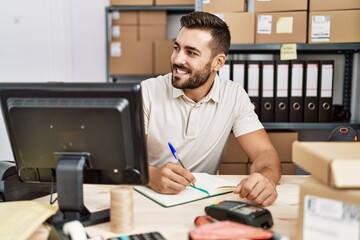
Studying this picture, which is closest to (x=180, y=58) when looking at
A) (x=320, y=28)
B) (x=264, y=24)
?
(x=264, y=24)

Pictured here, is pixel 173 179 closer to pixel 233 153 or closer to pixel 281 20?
pixel 233 153

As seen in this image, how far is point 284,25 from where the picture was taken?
1.96 meters

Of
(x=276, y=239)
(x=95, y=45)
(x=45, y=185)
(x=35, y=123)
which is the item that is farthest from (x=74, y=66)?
(x=276, y=239)

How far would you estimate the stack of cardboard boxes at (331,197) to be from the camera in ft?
2.18

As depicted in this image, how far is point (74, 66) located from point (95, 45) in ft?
0.79

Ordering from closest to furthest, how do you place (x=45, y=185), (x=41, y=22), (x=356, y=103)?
(x=45, y=185) < (x=356, y=103) < (x=41, y=22)

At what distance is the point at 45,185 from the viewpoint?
111 cm

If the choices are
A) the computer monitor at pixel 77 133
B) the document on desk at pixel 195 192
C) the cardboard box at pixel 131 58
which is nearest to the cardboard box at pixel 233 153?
the document on desk at pixel 195 192

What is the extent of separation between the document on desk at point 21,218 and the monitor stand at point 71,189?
3cm

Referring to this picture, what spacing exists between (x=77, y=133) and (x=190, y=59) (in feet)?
2.63

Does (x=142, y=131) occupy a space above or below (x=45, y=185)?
above

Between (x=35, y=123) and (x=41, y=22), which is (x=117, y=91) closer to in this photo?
(x=35, y=123)

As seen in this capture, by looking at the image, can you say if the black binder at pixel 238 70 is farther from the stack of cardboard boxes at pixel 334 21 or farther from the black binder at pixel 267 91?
the stack of cardboard boxes at pixel 334 21

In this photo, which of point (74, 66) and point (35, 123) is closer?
point (35, 123)
